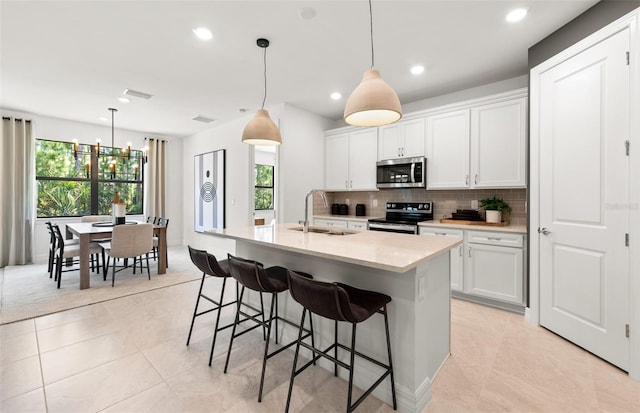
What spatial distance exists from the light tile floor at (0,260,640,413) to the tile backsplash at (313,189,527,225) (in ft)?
4.73

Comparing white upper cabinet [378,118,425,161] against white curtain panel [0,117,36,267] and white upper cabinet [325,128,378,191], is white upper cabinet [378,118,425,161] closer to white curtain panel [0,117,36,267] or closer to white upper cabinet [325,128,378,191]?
white upper cabinet [325,128,378,191]

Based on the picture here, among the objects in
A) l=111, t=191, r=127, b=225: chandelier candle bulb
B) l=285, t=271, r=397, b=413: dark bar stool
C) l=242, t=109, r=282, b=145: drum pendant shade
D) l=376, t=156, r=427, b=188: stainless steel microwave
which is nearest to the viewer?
l=285, t=271, r=397, b=413: dark bar stool

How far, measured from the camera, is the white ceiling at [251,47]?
235cm

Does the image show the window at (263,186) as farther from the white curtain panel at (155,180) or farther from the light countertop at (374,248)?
the light countertop at (374,248)

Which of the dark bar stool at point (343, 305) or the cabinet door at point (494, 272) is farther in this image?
the cabinet door at point (494, 272)

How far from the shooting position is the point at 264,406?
1.74 m

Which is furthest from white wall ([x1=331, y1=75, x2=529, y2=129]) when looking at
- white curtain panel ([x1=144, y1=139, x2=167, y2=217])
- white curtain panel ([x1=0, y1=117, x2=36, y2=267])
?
white curtain panel ([x1=0, y1=117, x2=36, y2=267])

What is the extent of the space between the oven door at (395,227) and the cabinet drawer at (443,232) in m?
0.11

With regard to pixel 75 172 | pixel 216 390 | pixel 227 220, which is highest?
pixel 75 172

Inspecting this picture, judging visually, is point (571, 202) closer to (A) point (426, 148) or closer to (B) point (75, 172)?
(A) point (426, 148)

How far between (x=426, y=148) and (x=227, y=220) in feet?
13.0

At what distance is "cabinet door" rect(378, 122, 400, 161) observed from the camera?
4300 millimetres

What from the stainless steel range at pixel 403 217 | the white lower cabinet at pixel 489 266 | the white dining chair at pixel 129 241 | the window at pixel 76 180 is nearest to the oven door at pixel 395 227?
the stainless steel range at pixel 403 217

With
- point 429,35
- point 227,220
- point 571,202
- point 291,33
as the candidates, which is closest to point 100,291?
point 227,220
